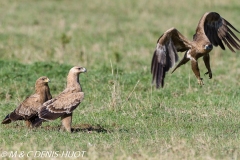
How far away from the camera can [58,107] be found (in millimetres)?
9008

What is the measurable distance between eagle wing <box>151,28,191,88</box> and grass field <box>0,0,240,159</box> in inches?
24.7

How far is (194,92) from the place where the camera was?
1227 centimetres

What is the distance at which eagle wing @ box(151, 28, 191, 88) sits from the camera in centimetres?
1095

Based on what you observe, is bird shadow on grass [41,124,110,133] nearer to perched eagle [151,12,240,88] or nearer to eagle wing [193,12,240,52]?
perched eagle [151,12,240,88]

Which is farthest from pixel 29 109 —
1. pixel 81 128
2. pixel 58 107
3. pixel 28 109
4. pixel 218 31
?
pixel 218 31

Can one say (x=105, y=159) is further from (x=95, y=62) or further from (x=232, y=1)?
(x=232, y=1)

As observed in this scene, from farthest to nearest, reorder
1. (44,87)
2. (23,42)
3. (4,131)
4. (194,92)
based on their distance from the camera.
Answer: (23,42)
(194,92)
(44,87)
(4,131)

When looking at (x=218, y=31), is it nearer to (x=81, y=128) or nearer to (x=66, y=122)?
(x=81, y=128)

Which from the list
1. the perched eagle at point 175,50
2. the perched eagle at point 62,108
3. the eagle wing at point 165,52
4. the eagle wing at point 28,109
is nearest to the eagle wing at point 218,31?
the perched eagle at point 175,50

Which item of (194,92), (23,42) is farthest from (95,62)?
(194,92)

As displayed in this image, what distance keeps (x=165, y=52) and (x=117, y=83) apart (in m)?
1.57

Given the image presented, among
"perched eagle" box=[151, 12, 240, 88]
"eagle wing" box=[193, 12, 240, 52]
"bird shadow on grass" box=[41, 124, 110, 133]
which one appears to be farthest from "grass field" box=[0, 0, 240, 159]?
"eagle wing" box=[193, 12, 240, 52]

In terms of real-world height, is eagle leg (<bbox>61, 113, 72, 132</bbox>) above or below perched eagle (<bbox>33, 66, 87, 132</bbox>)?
below

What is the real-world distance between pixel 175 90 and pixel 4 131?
14.5ft
